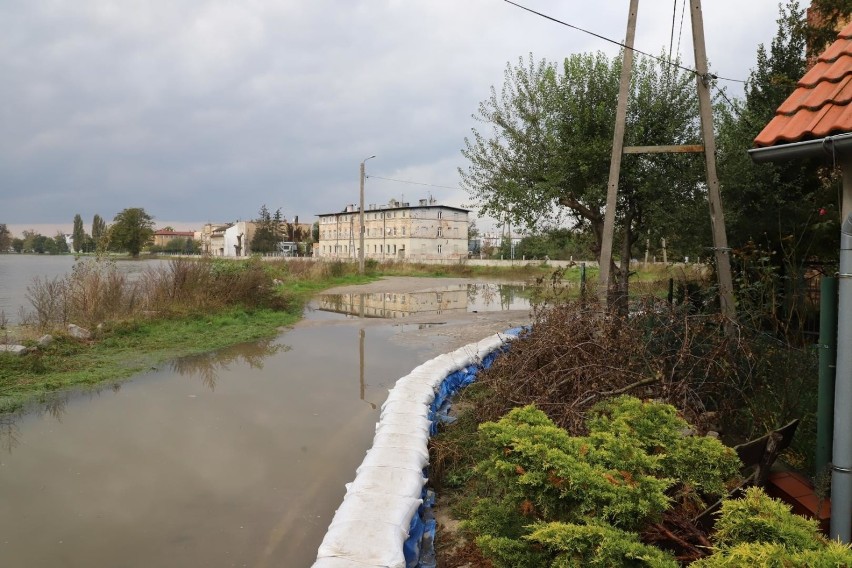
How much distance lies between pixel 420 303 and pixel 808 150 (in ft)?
71.1

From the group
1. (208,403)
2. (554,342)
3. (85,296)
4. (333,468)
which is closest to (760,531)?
(554,342)

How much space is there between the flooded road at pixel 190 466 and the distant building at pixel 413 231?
6829 centimetres

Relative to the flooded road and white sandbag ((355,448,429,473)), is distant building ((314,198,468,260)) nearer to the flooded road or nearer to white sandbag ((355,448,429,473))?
Answer: the flooded road

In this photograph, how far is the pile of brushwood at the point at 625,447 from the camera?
233 cm

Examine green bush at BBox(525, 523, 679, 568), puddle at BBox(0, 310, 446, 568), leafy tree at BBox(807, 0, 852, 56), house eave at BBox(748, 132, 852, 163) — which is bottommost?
puddle at BBox(0, 310, 446, 568)

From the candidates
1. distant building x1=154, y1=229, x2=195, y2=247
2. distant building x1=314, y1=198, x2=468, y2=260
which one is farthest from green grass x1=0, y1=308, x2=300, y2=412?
distant building x1=154, y1=229, x2=195, y2=247

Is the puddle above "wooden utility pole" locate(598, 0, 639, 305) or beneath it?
beneath

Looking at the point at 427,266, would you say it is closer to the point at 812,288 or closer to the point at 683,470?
the point at 812,288

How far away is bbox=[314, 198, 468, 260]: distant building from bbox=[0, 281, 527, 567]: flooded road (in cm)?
6829

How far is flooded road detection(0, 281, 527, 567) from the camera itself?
464cm

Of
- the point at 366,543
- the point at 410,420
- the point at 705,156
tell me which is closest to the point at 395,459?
the point at 410,420

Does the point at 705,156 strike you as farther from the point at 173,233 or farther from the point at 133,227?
the point at 173,233

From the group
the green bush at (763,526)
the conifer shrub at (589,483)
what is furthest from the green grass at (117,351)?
Answer: the green bush at (763,526)

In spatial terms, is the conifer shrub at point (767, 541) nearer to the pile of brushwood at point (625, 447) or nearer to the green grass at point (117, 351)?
the pile of brushwood at point (625, 447)
